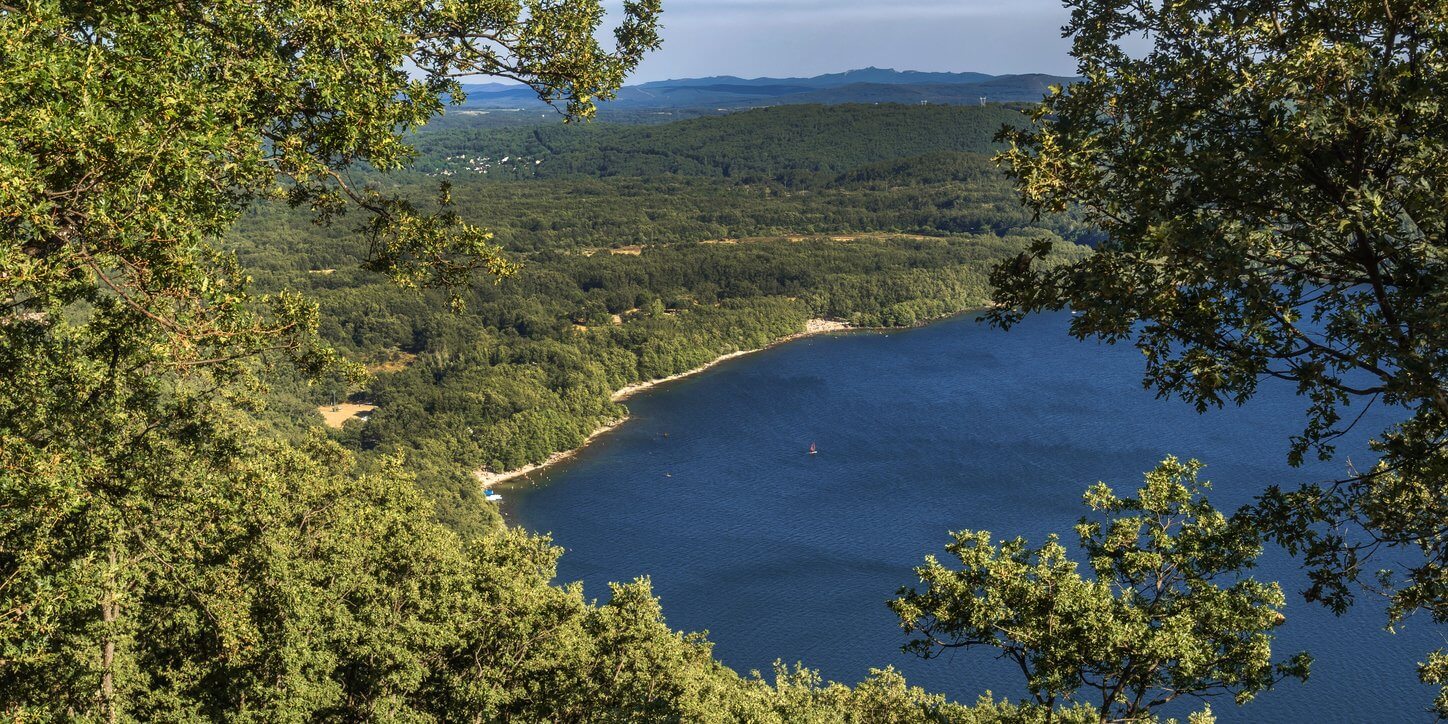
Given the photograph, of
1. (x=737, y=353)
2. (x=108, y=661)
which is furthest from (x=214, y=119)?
(x=737, y=353)

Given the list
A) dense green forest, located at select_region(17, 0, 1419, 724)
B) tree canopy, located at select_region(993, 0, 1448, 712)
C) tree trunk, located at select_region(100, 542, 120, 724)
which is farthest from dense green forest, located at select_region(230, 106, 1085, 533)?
tree canopy, located at select_region(993, 0, 1448, 712)

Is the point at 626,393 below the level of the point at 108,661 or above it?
below

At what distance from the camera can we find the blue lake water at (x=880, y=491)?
1519 inches

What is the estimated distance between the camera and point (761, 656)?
4000 centimetres

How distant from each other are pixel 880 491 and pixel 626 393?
34.5 m

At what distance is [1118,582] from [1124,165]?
4.49 meters

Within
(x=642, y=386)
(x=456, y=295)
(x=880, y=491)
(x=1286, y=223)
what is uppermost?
(x=1286, y=223)

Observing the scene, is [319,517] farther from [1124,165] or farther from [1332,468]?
[1332,468]

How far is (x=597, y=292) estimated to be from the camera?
112375 mm

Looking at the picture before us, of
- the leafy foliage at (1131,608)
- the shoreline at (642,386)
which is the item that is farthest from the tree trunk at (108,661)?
the shoreline at (642,386)

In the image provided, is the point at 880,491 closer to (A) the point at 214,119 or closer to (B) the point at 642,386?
(B) the point at 642,386

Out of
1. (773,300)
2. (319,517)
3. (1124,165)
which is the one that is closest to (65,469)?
(1124,165)

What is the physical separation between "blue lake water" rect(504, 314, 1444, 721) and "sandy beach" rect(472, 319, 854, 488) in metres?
1.65

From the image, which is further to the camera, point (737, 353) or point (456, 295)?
point (737, 353)
